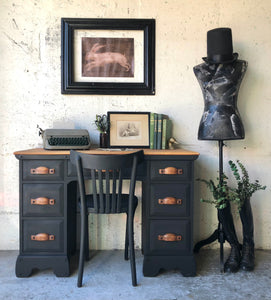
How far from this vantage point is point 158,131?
8.38ft

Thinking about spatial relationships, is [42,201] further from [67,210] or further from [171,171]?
[171,171]

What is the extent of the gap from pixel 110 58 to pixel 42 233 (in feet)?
5.28

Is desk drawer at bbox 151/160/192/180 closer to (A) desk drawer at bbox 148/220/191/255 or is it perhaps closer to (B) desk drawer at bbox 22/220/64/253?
(A) desk drawer at bbox 148/220/191/255

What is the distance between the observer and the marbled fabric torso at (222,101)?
2.34 metres

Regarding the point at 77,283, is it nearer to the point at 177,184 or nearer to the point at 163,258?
the point at 163,258

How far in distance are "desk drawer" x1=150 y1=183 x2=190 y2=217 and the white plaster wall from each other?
55 centimetres

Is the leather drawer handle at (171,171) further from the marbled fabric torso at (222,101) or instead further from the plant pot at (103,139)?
the plant pot at (103,139)

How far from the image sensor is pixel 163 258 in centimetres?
219

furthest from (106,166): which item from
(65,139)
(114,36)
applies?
(114,36)

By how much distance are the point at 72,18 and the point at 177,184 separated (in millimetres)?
1733

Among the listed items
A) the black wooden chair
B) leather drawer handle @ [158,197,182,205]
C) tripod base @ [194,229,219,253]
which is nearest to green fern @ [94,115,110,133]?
the black wooden chair

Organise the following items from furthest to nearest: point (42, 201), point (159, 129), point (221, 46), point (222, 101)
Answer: point (159, 129) → point (222, 101) → point (221, 46) → point (42, 201)

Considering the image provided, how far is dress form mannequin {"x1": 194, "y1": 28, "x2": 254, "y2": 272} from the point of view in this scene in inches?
90.0

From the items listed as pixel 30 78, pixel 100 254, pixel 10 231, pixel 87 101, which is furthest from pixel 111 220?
pixel 30 78
